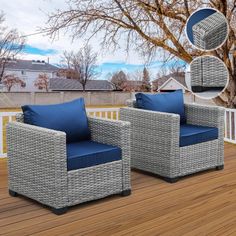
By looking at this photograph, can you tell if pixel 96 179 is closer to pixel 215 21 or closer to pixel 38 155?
pixel 38 155

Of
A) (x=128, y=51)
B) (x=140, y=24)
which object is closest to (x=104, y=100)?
(x=128, y=51)

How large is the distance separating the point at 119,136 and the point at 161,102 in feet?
3.12

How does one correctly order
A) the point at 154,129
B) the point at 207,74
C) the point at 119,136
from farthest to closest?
the point at 207,74
the point at 154,129
the point at 119,136

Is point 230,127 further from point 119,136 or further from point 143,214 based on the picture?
point 143,214

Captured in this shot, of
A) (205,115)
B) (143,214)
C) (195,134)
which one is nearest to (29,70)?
(205,115)

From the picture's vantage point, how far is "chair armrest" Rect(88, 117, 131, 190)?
2.57 m

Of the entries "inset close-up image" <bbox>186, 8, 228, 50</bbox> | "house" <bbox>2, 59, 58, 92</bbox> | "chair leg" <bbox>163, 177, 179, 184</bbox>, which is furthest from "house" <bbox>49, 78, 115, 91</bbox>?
"chair leg" <bbox>163, 177, 179, 184</bbox>

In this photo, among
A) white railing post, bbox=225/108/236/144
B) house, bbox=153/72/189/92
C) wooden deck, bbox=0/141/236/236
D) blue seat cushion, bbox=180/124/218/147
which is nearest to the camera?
wooden deck, bbox=0/141/236/236

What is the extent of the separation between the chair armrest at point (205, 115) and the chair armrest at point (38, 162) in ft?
5.97

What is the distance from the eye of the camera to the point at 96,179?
2426mm

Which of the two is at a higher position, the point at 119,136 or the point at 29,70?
the point at 29,70

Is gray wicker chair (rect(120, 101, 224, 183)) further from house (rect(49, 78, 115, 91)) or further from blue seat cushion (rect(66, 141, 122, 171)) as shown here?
house (rect(49, 78, 115, 91))

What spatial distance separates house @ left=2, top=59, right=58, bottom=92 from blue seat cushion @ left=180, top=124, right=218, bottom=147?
634cm

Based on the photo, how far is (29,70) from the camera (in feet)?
33.2
